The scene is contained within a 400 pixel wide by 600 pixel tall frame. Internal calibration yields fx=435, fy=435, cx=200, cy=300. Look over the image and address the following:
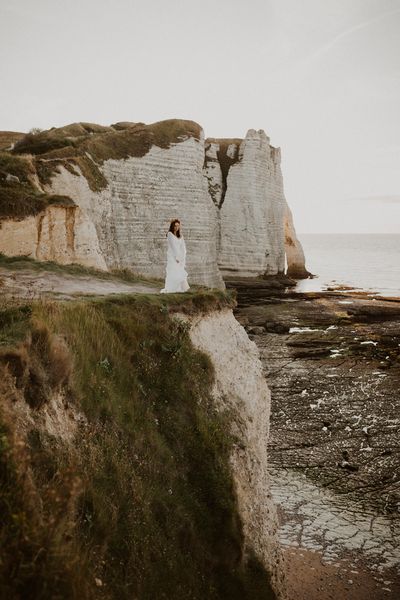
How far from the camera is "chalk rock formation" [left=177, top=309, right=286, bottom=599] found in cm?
719

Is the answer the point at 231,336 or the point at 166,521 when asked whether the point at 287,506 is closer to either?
the point at 231,336

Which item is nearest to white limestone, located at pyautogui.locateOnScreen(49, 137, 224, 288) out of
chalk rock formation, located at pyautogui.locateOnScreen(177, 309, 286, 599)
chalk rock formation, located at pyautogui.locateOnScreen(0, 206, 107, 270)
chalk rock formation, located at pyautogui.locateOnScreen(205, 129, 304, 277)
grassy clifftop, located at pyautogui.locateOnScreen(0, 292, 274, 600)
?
chalk rock formation, located at pyautogui.locateOnScreen(205, 129, 304, 277)

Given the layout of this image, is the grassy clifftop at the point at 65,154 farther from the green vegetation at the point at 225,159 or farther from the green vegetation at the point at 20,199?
the green vegetation at the point at 225,159

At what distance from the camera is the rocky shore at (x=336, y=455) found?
30.2 ft

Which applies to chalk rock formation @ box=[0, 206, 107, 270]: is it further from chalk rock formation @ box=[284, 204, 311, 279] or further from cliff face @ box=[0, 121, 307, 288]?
chalk rock formation @ box=[284, 204, 311, 279]

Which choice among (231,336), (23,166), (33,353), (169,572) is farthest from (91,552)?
(23,166)

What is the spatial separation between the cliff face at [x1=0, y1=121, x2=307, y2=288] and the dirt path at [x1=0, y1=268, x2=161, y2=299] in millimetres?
3262

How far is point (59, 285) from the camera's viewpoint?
11.2 metres

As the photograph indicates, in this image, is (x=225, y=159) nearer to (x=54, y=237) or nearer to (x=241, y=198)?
(x=241, y=198)

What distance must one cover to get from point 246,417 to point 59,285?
582cm

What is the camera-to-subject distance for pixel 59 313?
646 centimetres

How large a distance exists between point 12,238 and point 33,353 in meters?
11.1

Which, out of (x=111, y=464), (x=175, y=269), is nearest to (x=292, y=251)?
(x=175, y=269)

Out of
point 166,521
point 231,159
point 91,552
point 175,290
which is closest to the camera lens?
point 91,552
